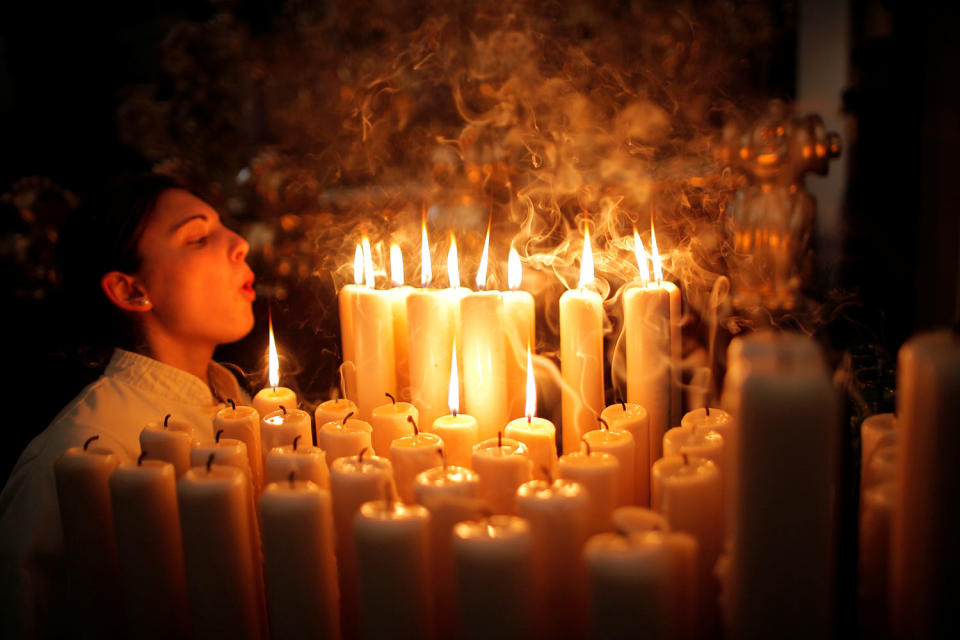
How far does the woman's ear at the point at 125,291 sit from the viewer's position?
1344mm

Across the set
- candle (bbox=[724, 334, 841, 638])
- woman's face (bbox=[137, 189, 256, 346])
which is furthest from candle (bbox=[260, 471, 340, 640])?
woman's face (bbox=[137, 189, 256, 346])

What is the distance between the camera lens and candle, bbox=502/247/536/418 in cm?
96

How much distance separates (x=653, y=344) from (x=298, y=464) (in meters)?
0.45

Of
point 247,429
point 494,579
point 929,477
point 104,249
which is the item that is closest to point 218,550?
point 247,429

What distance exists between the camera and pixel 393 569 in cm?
60

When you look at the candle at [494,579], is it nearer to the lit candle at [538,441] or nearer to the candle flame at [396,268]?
the lit candle at [538,441]

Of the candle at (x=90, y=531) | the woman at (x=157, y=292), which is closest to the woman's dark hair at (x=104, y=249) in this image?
the woman at (x=157, y=292)

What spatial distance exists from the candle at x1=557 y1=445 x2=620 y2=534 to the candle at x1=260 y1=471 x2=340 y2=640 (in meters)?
0.24

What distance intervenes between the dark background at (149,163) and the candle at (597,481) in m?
1.17

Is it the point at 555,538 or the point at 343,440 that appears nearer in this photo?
the point at 555,538

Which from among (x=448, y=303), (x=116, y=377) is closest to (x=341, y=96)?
(x=116, y=377)

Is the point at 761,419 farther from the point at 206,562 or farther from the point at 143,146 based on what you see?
the point at 143,146

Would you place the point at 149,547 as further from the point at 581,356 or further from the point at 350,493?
the point at 581,356

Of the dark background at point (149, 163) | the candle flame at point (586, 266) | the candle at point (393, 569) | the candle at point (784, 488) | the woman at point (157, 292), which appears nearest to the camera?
the candle at point (784, 488)
